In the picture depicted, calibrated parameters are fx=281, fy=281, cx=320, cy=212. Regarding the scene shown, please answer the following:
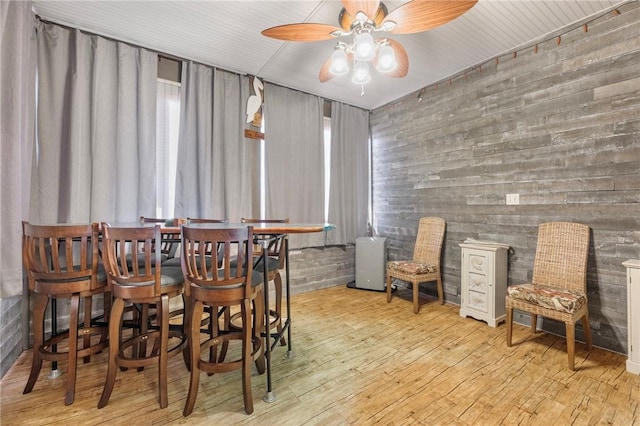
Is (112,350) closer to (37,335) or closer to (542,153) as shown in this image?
(37,335)

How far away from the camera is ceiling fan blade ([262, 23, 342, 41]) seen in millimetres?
1918

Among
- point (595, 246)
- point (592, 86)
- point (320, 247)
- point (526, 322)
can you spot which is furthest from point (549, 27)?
point (320, 247)

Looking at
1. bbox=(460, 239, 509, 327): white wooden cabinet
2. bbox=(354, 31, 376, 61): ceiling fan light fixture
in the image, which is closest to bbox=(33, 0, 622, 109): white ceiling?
bbox=(354, 31, 376, 61): ceiling fan light fixture

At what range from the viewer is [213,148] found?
323 cm

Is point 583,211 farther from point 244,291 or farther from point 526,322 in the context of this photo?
point 244,291

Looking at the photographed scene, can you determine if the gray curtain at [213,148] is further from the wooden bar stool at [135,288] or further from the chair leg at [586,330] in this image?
the chair leg at [586,330]

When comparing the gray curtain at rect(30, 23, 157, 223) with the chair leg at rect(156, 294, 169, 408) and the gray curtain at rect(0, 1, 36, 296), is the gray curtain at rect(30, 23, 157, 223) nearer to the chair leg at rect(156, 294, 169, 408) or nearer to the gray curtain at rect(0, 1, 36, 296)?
the gray curtain at rect(0, 1, 36, 296)

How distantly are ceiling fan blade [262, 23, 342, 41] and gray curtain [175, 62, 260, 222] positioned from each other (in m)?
1.51

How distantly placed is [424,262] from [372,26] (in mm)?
2658

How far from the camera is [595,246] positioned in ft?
7.79

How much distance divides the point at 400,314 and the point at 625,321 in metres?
1.77

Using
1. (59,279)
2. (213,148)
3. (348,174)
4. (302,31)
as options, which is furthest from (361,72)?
(59,279)

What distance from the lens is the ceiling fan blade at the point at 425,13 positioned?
5.46 feet

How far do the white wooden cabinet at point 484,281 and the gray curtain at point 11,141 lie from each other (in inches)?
148
